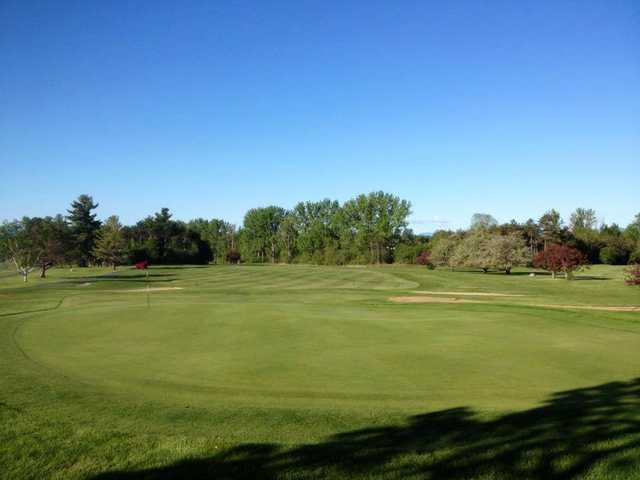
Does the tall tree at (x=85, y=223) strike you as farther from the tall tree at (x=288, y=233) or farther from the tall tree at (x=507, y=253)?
the tall tree at (x=507, y=253)

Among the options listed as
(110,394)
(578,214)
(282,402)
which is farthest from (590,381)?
(578,214)

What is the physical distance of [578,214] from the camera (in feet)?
419

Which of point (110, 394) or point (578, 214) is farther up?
point (578, 214)

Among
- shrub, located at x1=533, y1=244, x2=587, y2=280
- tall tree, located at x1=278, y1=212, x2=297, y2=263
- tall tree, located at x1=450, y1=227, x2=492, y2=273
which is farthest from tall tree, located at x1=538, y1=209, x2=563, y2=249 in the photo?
tall tree, located at x1=278, y1=212, x2=297, y2=263

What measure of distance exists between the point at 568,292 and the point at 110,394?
30308 mm

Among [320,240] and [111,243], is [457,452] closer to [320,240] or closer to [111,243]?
[111,243]

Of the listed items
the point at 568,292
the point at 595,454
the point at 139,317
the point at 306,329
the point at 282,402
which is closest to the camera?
the point at 595,454

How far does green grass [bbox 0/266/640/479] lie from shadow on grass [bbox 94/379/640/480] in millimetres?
22

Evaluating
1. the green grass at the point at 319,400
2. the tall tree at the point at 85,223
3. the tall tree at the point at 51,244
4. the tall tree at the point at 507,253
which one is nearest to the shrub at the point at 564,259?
the tall tree at the point at 507,253

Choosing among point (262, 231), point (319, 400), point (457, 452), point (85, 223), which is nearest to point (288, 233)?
point (262, 231)

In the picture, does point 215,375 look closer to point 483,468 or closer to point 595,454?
point 483,468

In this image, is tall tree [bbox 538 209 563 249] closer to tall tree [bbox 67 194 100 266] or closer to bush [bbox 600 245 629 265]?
bush [bbox 600 245 629 265]

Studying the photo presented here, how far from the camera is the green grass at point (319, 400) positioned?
496 centimetres

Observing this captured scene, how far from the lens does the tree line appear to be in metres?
62.8
